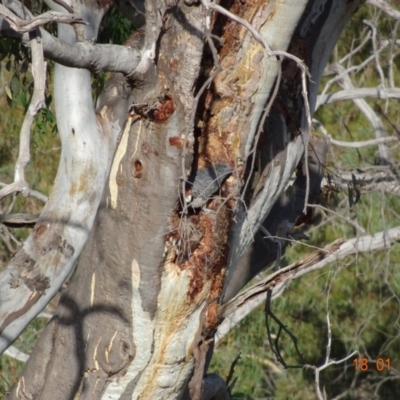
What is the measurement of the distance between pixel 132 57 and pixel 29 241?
43 centimetres

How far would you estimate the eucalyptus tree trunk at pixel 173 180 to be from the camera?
184 centimetres

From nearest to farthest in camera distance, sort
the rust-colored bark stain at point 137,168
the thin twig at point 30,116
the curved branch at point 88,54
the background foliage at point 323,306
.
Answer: the thin twig at point 30,116
the curved branch at point 88,54
the rust-colored bark stain at point 137,168
the background foliage at point 323,306

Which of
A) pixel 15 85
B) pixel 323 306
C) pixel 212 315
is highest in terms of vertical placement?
pixel 323 306

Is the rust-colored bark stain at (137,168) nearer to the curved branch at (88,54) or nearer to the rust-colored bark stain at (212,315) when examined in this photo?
the curved branch at (88,54)

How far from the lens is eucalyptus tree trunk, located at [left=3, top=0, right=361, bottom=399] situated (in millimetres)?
1841

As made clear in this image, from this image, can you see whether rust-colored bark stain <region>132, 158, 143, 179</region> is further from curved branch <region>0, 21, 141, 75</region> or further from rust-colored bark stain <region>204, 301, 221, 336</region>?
rust-colored bark stain <region>204, 301, 221, 336</region>

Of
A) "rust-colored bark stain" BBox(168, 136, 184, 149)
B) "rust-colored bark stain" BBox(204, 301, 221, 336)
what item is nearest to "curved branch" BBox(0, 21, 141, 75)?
"rust-colored bark stain" BBox(168, 136, 184, 149)

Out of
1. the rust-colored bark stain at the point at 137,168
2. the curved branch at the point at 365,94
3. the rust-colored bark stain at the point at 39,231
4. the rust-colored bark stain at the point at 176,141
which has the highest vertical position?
the curved branch at the point at 365,94

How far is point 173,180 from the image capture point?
73.7 inches

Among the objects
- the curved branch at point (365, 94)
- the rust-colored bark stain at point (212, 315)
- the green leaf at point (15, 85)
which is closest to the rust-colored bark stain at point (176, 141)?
the rust-colored bark stain at point (212, 315)

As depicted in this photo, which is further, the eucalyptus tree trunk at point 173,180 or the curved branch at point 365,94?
the curved branch at point 365,94

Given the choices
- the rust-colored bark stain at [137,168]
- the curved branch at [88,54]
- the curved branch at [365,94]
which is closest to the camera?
the curved branch at [88,54]

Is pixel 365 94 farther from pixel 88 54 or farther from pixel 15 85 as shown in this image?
pixel 88 54

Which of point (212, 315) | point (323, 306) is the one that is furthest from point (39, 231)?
point (323, 306)
